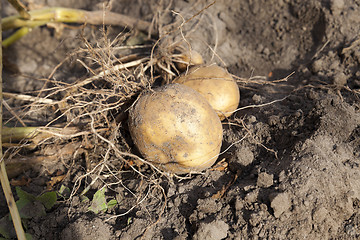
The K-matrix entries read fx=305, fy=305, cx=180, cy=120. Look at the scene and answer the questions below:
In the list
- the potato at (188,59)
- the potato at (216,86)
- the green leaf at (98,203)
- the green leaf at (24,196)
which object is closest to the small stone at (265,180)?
the potato at (216,86)

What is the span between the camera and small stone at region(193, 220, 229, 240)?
1317 millimetres

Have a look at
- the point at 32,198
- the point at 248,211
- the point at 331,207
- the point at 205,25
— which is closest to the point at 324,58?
the point at 205,25

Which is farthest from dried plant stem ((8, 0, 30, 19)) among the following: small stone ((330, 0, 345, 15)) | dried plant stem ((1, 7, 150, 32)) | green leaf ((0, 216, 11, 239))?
small stone ((330, 0, 345, 15))

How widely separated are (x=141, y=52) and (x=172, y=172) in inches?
45.6

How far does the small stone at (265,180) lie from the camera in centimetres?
144

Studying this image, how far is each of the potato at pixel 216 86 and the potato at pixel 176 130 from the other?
178 millimetres

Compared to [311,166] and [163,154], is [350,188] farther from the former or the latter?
[163,154]

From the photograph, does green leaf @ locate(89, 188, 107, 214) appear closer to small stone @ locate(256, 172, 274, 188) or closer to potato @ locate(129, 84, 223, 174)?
potato @ locate(129, 84, 223, 174)

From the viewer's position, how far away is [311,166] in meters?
1.44

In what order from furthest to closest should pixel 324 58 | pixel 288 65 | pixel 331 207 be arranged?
pixel 288 65 < pixel 324 58 < pixel 331 207

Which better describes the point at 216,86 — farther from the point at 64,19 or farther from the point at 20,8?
the point at 20,8

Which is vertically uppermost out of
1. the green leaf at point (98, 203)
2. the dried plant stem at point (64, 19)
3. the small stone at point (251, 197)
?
the dried plant stem at point (64, 19)

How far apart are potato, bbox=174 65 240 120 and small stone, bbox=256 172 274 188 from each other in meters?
0.45

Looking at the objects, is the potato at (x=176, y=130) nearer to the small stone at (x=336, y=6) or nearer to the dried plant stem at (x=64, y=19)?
the dried plant stem at (x=64, y=19)
